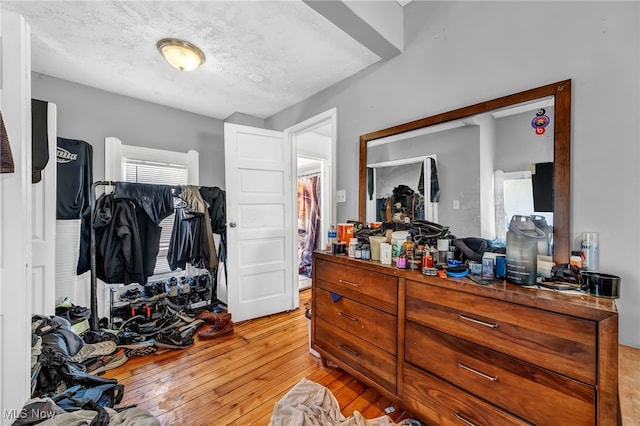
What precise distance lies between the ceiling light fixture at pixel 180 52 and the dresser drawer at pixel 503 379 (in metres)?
2.39

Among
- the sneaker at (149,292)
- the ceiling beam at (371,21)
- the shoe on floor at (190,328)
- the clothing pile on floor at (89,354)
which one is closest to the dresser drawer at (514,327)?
A: the clothing pile on floor at (89,354)

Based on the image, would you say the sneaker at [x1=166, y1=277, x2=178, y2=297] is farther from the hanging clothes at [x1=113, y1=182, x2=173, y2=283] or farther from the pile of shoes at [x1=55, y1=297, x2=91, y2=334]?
the pile of shoes at [x1=55, y1=297, x2=91, y2=334]

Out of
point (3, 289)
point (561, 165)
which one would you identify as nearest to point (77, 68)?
point (3, 289)

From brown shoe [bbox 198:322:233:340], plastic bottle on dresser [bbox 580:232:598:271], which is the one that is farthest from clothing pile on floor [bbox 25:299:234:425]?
plastic bottle on dresser [bbox 580:232:598:271]

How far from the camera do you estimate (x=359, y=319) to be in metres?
1.58

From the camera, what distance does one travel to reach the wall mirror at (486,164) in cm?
126

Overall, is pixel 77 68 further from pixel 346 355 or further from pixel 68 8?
pixel 346 355

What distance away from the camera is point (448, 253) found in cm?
145

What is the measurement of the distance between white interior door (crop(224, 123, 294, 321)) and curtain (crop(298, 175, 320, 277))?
1.61 m

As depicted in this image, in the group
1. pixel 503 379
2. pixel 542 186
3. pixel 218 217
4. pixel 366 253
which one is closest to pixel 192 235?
pixel 218 217

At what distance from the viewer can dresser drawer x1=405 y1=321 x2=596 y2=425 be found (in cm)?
89

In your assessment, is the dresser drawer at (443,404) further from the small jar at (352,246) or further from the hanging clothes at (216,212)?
the hanging clothes at (216,212)

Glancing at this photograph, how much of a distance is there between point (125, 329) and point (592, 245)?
11.1 feet

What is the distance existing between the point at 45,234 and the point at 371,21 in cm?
282
